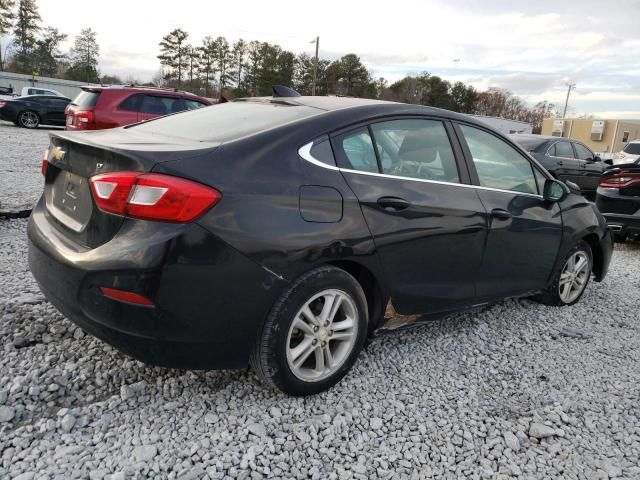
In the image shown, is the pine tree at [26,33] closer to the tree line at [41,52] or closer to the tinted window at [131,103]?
the tree line at [41,52]

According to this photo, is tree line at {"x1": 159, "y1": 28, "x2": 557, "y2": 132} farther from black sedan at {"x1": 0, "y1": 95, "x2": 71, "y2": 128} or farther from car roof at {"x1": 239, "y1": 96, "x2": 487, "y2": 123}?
car roof at {"x1": 239, "y1": 96, "x2": 487, "y2": 123}

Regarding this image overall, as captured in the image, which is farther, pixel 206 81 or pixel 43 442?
pixel 206 81

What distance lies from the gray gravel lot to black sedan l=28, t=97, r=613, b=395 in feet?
1.00

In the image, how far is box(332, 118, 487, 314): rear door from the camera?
2738 mm

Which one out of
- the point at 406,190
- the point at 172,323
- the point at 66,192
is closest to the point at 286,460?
the point at 172,323

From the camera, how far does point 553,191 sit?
3.94 m

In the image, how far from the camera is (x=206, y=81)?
6731cm

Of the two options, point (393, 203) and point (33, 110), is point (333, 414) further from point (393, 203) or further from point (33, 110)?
point (33, 110)

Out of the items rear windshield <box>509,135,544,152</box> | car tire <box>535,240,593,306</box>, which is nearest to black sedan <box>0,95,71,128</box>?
rear windshield <box>509,135,544,152</box>

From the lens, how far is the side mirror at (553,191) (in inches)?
154

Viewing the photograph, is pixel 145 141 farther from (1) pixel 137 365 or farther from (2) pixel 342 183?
(1) pixel 137 365

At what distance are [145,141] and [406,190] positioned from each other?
4.64ft

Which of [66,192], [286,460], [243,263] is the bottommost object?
[286,460]

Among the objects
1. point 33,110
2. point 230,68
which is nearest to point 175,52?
point 230,68
